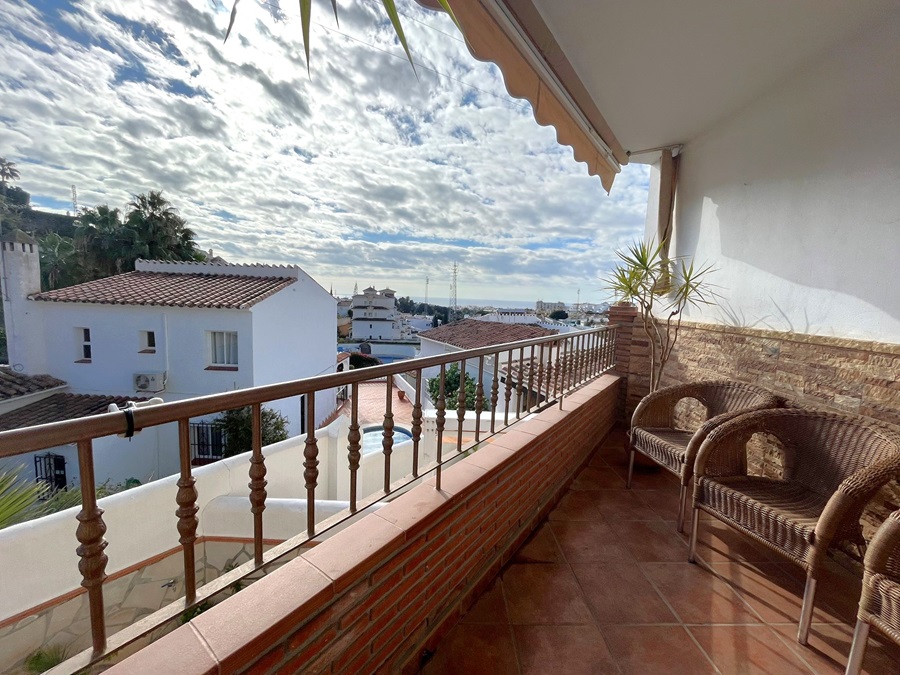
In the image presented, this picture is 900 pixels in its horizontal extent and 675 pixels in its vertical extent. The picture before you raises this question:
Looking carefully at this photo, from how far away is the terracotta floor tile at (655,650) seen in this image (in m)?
1.47

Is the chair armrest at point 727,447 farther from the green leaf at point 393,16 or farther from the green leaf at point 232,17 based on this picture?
the green leaf at point 232,17

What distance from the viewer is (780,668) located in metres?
1.48

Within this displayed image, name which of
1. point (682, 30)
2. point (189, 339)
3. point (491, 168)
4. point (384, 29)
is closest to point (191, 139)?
point (189, 339)

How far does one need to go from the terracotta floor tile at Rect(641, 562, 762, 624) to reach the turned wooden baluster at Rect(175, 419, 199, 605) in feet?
6.59

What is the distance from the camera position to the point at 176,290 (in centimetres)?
993

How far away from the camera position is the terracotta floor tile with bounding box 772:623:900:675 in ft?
4.90

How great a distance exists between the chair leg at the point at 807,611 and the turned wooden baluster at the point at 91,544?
2.39 metres

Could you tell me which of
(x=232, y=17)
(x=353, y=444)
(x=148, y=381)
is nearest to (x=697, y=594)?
(x=353, y=444)

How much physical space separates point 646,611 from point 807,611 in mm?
637

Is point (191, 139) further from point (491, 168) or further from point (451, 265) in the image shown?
point (451, 265)

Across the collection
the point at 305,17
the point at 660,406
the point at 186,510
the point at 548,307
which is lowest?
the point at 660,406

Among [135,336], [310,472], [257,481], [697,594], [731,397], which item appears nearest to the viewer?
[257,481]

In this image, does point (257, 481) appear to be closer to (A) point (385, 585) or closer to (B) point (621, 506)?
(A) point (385, 585)

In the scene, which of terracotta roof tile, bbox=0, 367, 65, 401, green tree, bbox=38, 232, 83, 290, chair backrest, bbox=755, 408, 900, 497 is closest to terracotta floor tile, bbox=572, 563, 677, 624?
chair backrest, bbox=755, 408, 900, 497
